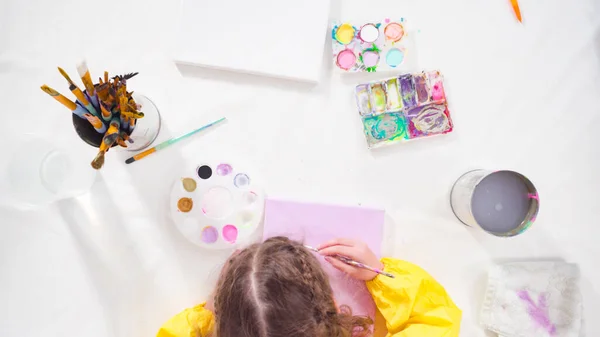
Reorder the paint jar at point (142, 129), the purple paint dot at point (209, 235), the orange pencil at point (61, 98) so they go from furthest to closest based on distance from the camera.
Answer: the purple paint dot at point (209, 235)
the paint jar at point (142, 129)
the orange pencil at point (61, 98)

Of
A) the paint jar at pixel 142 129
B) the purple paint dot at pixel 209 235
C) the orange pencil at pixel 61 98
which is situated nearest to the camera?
the orange pencil at pixel 61 98

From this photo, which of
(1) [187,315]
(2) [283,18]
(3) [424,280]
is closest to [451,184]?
(3) [424,280]

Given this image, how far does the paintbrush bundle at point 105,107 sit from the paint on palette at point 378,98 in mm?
423

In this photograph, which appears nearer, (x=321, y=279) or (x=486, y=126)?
(x=321, y=279)

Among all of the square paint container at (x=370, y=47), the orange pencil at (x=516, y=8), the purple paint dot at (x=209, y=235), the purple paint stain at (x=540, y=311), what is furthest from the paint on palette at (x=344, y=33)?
the purple paint stain at (x=540, y=311)

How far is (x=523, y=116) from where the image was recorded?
84cm

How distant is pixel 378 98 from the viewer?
83cm

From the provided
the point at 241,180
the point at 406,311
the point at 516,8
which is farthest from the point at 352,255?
the point at 516,8

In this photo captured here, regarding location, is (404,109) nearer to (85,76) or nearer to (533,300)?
(533,300)

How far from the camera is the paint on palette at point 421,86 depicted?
2.71 ft

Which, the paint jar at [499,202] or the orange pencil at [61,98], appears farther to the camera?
the paint jar at [499,202]

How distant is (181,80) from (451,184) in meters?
0.55

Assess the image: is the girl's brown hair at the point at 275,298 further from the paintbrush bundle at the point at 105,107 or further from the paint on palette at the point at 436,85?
the paint on palette at the point at 436,85

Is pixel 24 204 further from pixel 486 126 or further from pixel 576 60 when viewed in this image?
pixel 576 60
